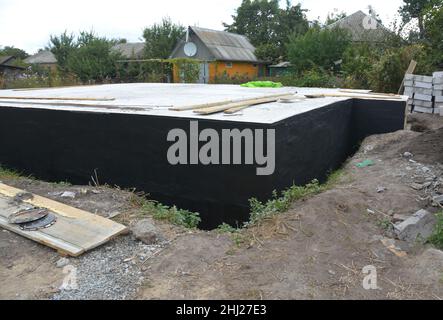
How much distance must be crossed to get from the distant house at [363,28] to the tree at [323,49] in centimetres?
98

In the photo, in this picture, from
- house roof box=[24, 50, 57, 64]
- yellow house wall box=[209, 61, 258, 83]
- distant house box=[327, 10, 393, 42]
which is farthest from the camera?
house roof box=[24, 50, 57, 64]

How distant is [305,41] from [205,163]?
53.0 ft

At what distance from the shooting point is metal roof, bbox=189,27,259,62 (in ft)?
82.0

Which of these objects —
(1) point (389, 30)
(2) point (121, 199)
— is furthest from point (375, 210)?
(1) point (389, 30)

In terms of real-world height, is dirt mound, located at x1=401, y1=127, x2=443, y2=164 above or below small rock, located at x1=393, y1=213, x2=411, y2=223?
above

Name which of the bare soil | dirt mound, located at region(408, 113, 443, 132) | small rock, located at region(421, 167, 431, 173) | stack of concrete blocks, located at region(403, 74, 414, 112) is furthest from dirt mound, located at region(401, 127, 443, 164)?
stack of concrete blocks, located at region(403, 74, 414, 112)

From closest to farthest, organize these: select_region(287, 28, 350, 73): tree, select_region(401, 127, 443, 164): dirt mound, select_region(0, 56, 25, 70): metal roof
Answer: select_region(401, 127, 443, 164): dirt mound
select_region(287, 28, 350, 73): tree
select_region(0, 56, 25, 70): metal roof

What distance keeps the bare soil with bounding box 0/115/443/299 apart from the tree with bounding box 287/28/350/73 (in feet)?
50.1

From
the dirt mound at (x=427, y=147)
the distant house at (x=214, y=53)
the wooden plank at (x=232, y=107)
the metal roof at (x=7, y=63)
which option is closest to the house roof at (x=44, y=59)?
the metal roof at (x=7, y=63)

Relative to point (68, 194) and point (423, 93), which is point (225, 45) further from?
point (68, 194)

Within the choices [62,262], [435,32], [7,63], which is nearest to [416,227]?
[62,262]

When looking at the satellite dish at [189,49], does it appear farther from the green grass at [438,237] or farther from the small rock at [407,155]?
the green grass at [438,237]

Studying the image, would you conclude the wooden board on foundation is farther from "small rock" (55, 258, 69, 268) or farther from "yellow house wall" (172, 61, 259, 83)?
"yellow house wall" (172, 61, 259, 83)
